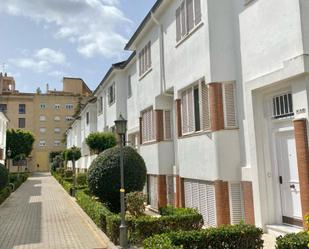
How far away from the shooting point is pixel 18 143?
207 ft

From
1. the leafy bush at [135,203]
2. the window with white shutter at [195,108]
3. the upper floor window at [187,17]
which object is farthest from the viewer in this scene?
the leafy bush at [135,203]

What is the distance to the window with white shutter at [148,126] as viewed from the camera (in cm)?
1784

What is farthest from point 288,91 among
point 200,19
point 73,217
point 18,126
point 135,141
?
point 18,126

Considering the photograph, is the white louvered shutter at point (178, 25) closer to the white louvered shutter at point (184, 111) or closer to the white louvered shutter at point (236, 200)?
the white louvered shutter at point (184, 111)

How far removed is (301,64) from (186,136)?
5936 mm

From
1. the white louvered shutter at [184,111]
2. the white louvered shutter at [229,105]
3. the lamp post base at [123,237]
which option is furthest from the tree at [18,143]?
the white louvered shutter at [229,105]

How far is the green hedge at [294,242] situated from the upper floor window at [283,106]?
3.55 m

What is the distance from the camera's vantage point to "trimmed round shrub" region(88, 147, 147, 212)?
14844 mm

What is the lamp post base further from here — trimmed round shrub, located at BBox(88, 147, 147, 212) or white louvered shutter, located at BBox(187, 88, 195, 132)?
trimmed round shrub, located at BBox(88, 147, 147, 212)

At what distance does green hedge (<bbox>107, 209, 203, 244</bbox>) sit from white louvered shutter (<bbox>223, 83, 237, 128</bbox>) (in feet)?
9.31

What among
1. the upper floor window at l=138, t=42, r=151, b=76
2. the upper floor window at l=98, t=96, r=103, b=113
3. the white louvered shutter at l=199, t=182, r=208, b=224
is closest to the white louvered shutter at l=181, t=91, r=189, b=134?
the white louvered shutter at l=199, t=182, r=208, b=224

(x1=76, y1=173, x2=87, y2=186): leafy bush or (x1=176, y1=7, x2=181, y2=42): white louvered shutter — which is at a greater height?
(x1=176, y1=7, x2=181, y2=42): white louvered shutter

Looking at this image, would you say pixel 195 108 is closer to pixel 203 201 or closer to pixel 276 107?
pixel 203 201

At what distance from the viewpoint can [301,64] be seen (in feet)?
26.3
